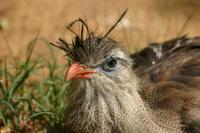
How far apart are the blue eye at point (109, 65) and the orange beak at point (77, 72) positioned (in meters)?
0.08

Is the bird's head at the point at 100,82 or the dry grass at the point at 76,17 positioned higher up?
the dry grass at the point at 76,17

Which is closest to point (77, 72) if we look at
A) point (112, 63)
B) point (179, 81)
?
point (112, 63)

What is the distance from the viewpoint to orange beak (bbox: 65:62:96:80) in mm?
3768

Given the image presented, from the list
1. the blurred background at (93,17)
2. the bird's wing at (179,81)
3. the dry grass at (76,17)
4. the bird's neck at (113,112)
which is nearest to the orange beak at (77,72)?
the bird's neck at (113,112)

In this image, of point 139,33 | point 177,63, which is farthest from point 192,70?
point 139,33

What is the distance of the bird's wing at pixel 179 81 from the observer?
418 cm

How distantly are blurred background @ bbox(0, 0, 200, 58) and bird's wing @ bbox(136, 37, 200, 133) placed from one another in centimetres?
184

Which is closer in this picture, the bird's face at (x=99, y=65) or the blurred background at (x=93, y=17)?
the bird's face at (x=99, y=65)

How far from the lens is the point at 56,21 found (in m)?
7.21

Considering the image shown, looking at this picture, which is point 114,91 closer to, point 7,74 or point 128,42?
point 7,74

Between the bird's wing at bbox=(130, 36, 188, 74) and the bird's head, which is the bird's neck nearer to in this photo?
the bird's head

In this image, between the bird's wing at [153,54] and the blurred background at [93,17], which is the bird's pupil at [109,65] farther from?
the blurred background at [93,17]

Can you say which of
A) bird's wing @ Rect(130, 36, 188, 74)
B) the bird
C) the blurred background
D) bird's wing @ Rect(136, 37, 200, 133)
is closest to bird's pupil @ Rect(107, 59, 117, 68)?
the bird

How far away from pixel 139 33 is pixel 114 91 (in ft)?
9.56
